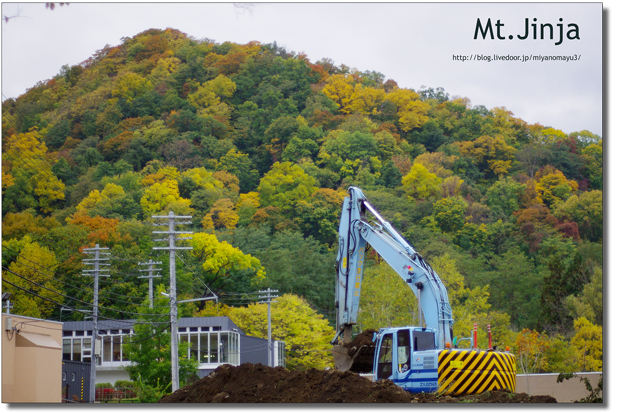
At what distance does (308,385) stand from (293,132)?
9195 cm

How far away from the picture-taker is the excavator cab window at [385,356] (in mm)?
15016

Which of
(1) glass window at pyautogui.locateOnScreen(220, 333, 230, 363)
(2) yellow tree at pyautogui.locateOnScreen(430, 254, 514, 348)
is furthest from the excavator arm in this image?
(2) yellow tree at pyautogui.locateOnScreen(430, 254, 514, 348)

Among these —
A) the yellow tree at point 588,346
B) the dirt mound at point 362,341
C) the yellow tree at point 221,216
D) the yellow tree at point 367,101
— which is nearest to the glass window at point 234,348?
the yellow tree at point 588,346

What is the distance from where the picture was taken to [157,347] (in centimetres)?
3105

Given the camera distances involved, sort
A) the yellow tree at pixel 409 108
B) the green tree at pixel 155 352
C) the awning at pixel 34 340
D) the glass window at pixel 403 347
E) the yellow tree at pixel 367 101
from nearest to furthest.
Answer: the glass window at pixel 403 347, the awning at pixel 34 340, the green tree at pixel 155 352, the yellow tree at pixel 409 108, the yellow tree at pixel 367 101

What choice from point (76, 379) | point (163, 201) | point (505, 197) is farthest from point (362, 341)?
point (505, 197)

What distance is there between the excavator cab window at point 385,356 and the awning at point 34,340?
10.5m

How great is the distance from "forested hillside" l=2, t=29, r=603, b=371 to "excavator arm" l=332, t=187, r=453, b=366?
13321 millimetres

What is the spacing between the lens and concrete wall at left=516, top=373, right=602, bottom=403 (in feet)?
55.6

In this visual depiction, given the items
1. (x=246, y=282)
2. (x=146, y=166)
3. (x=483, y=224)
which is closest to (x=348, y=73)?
(x=146, y=166)

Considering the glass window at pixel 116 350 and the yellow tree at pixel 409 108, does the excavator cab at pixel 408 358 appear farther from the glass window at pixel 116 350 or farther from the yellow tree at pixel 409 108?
the yellow tree at pixel 409 108

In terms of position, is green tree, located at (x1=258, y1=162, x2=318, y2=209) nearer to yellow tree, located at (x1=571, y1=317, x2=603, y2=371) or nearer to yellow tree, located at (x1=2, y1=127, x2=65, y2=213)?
yellow tree, located at (x1=2, y1=127, x2=65, y2=213)

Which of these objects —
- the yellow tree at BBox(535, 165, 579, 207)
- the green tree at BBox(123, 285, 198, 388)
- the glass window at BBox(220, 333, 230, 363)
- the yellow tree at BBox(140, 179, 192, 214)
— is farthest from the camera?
the yellow tree at BBox(535, 165, 579, 207)

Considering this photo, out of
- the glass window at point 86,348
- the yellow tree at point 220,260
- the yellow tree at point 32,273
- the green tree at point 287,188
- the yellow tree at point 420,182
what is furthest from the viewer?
the green tree at point 287,188
